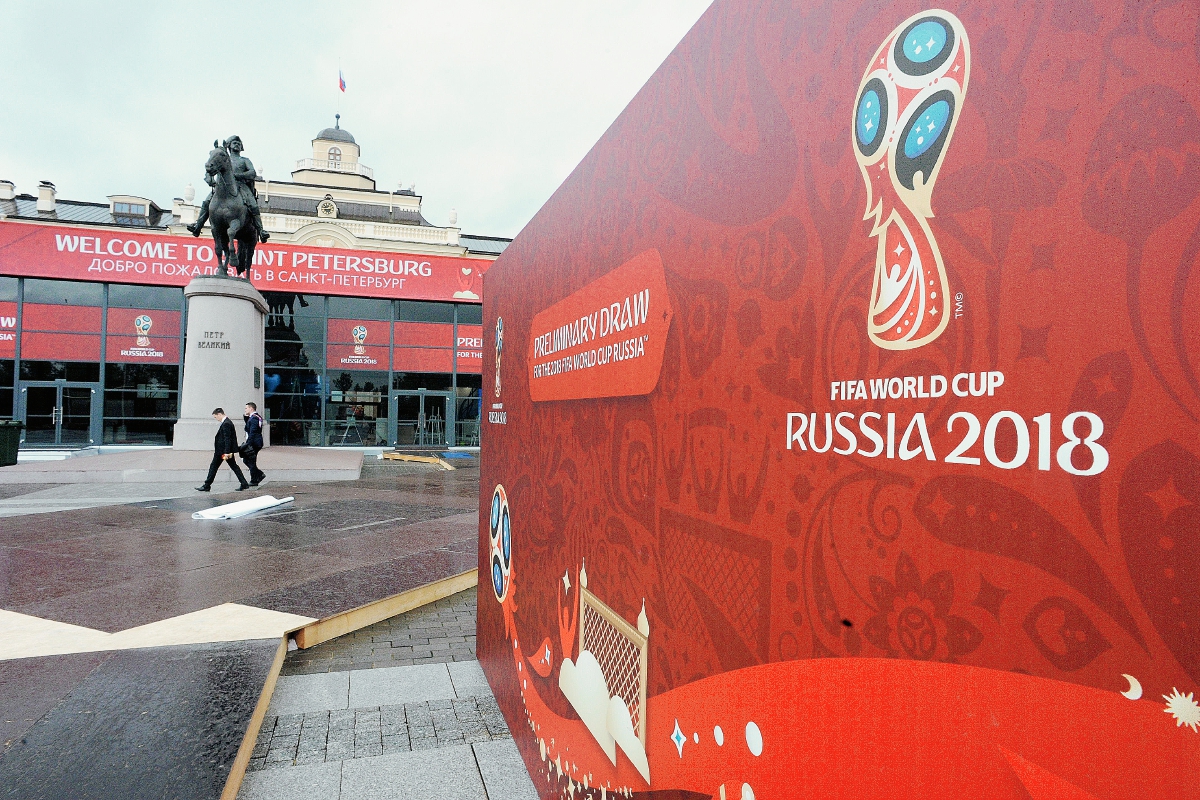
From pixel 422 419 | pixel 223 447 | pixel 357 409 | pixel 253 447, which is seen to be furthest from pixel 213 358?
pixel 422 419

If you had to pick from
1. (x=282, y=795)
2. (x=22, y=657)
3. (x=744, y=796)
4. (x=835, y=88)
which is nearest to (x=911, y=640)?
(x=744, y=796)

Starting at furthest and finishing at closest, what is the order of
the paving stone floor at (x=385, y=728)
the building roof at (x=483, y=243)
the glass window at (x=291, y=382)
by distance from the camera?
1. the building roof at (x=483, y=243)
2. the glass window at (x=291, y=382)
3. the paving stone floor at (x=385, y=728)

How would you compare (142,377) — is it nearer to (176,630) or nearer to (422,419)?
(422,419)

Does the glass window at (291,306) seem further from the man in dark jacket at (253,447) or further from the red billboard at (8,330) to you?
the man in dark jacket at (253,447)

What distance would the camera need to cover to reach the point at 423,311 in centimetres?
2550

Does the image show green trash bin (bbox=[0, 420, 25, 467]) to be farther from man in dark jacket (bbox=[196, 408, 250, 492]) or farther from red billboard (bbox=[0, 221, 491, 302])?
man in dark jacket (bbox=[196, 408, 250, 492])

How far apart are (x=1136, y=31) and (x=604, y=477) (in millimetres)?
1825

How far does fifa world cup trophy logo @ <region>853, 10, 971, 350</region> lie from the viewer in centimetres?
99

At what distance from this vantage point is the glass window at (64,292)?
21.9m

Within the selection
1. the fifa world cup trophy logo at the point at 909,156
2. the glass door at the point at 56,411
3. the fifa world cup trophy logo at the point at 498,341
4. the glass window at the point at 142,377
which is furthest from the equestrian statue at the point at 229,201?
the fifa world cup trophy logo at the point at 909,156

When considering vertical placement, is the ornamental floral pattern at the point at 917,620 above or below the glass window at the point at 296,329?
below

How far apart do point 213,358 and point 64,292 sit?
1149cm

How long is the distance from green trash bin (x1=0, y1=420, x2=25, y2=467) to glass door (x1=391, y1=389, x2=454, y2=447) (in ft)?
36.6

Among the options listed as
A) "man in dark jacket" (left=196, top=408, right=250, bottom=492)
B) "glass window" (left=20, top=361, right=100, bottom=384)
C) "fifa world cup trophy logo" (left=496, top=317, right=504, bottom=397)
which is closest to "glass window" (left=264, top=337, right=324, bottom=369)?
"glass window" (left=20, top=361, right=100, bottom=384)
